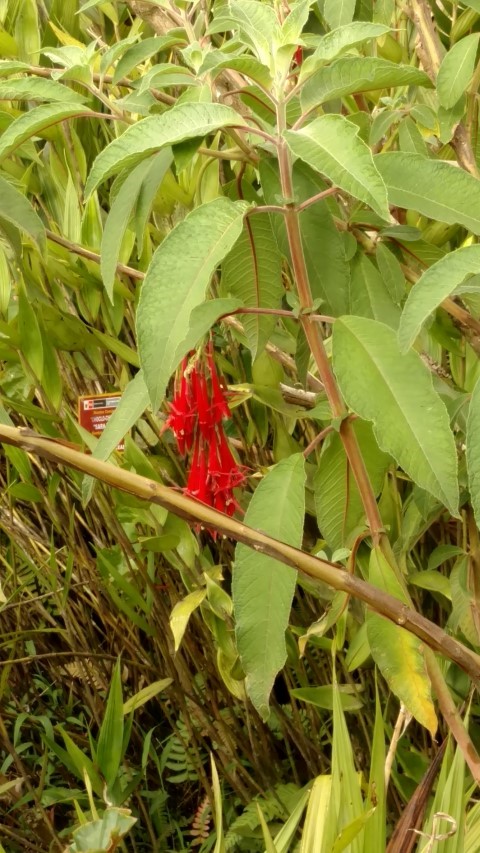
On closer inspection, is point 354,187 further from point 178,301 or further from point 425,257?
point 425,257

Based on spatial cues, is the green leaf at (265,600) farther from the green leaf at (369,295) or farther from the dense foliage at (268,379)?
the green leaf at (369,295)

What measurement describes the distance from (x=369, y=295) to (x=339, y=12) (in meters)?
0.21

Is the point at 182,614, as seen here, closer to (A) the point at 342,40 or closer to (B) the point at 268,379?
(B) the point at 268,379

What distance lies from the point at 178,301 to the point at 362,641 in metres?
0.50

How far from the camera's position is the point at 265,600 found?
55 cm

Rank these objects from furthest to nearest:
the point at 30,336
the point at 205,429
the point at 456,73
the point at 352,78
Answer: the point at 30,336
the point at 205,429
the point at 456,73
the point at 352,78

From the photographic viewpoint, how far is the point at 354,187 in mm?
415

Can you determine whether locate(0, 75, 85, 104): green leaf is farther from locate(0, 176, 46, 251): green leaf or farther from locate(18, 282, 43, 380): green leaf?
locate(18, 282, 43, 380): green leaf

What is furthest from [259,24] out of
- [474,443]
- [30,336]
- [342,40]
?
[30,336]

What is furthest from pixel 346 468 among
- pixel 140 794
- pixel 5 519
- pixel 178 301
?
pixel 5 519

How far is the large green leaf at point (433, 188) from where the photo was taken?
0.50 meters

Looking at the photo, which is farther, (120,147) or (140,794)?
(140,794)

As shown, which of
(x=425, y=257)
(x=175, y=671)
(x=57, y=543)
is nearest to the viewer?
(x=425, y=257)

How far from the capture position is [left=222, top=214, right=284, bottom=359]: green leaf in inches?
25.1
